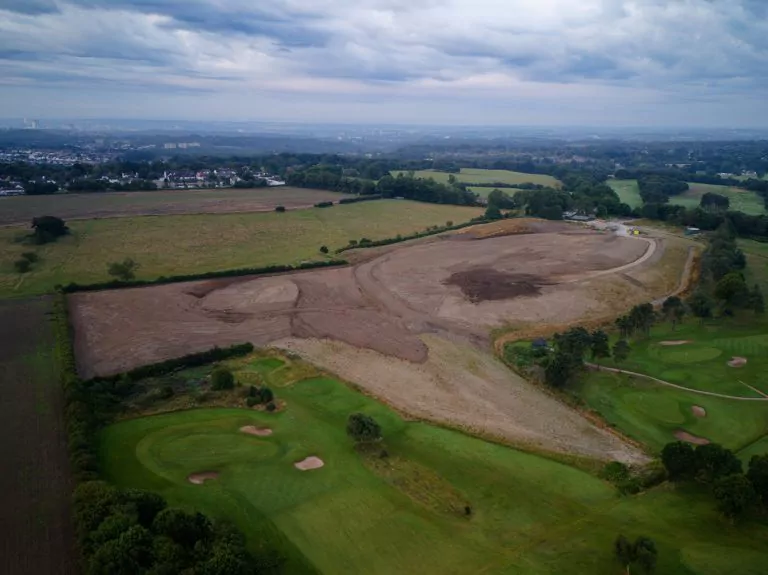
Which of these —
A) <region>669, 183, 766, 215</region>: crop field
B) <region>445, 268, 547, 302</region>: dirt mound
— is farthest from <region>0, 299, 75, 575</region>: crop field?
<region>669, 183, 766, 215</region>: crop field

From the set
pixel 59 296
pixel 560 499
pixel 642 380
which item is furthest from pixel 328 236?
pixel 560 499

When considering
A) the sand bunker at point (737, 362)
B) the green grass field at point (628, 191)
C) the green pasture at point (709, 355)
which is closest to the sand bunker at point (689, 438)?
the green pasture at point (709, 355)

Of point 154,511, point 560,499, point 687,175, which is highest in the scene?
point 687,175

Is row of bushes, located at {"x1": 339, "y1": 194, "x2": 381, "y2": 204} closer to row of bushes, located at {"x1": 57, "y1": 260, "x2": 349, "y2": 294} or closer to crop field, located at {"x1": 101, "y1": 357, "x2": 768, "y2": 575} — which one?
row of bushes, located at {"x1": 57, "y1": 260, "x2": 349, "y2": 294}

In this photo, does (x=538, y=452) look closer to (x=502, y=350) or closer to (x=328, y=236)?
(x=502, y=350)

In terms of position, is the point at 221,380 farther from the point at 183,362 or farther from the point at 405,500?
the point at 405,500

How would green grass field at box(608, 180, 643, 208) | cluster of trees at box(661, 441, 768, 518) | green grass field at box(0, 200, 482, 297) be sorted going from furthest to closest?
green grass field at box(608, 180, 643, 208) → green grass field at box(0, 200, 482, 297) → cluster of trees at box(661, 441, 768, 518)
